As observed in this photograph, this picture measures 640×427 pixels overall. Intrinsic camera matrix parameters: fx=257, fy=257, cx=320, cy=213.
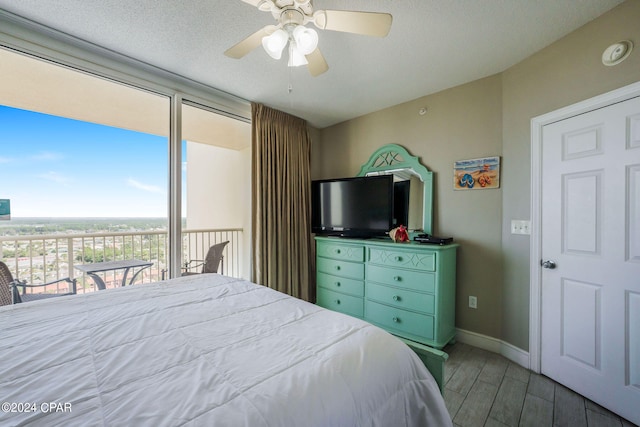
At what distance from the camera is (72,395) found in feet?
2.18

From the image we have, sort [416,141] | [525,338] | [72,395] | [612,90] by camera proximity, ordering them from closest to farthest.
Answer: [72,395] → [612,90] → [525,338] → [416,141]

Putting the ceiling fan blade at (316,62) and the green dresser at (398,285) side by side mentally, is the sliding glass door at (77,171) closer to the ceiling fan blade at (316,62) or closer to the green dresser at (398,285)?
the ceiling fan blade at (316,62)

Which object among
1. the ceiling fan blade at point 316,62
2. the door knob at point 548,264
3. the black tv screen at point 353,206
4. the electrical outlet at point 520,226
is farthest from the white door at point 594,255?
the ceiling fan blade at point 316,62

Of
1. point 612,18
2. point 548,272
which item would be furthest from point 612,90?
point 548,272

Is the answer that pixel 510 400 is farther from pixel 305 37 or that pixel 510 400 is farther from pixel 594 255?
pixel 305 37

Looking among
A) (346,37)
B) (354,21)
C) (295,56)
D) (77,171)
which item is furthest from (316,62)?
(77,171)

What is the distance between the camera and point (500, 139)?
232cm

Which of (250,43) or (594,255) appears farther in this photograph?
(594,255)

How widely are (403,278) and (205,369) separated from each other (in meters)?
2.01

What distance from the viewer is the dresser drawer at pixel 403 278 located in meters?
2.28

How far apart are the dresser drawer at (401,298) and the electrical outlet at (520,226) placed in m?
0.90

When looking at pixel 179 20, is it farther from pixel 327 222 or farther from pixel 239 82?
pixel 327 222

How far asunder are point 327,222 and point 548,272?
83.5 inches

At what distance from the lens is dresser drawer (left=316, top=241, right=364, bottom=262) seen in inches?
109
